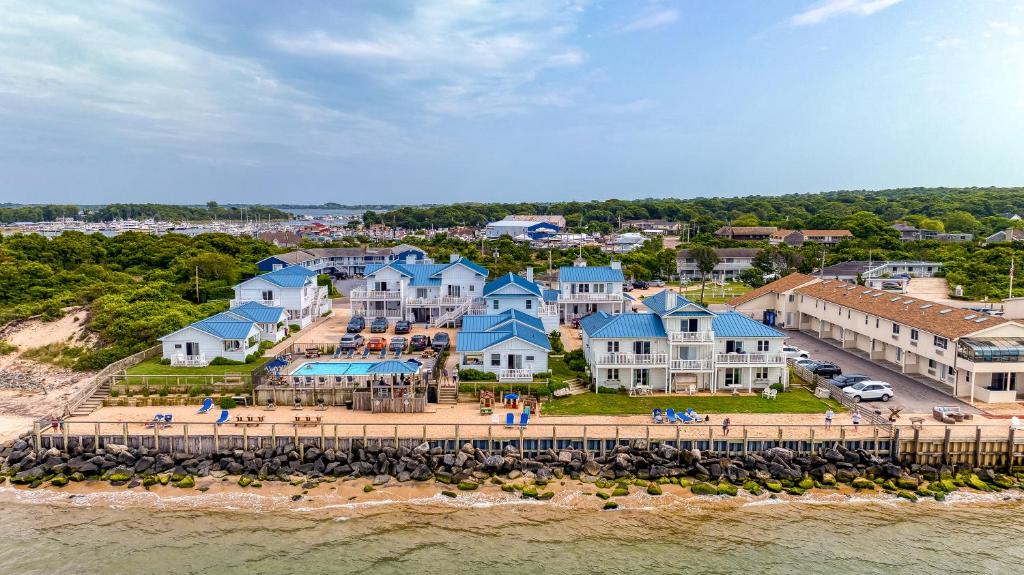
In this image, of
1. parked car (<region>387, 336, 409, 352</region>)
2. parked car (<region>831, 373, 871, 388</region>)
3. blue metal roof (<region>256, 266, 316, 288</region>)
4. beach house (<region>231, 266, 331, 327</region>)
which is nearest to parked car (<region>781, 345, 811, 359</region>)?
parked car (<region>831, 373, 871, 388</region>)

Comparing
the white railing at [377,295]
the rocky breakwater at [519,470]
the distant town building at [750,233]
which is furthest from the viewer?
the distant town building at [750,233]

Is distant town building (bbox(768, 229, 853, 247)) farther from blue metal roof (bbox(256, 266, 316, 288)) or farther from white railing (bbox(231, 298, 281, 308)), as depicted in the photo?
white railing (bbox(231, 298, 281, 308))

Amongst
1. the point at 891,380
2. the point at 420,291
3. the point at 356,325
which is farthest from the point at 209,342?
the point at 891,380

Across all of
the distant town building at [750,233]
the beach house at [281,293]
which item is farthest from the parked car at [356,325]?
the distant town building at [750,233]

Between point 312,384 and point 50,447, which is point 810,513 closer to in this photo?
point 312,384

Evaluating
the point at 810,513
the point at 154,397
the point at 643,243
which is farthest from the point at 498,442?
the point at 643,243

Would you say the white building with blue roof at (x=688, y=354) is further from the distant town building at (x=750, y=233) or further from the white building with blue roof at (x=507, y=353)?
the distant town building at (x=750, y=233)

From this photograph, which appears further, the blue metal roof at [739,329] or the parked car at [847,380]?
the blue metal roof at [739,329]
